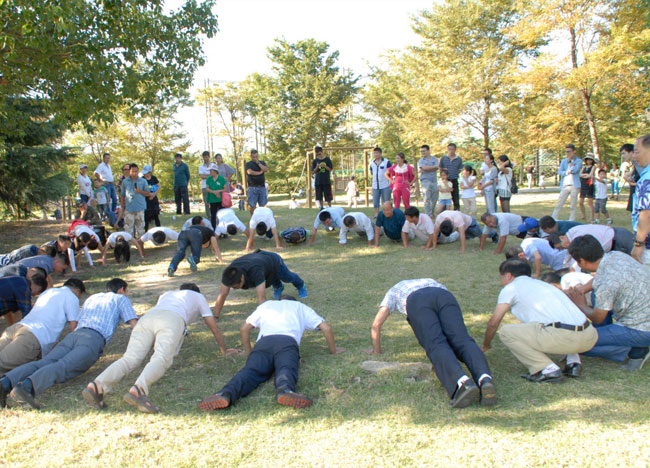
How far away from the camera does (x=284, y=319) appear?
4.32m

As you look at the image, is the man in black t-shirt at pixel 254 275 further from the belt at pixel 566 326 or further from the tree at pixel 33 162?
the tree at pixel 33 162

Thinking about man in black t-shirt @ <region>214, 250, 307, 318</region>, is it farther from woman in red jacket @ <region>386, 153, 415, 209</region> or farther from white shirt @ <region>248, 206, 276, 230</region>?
woman in red jacket @ <region>386, 153, 415, 209</region>

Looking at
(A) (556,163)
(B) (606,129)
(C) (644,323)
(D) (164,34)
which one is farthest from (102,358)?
(A) (556,163)

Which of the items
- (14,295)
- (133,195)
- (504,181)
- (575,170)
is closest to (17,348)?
(14,295)

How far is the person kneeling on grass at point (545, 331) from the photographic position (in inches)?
152

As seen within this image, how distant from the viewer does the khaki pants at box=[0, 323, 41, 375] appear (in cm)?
436

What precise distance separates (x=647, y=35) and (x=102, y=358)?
16916 millimetres

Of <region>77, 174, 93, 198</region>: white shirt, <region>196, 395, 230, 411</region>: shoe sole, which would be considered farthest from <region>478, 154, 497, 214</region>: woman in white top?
<region>77, 174, 93, 198</region>: white shirt

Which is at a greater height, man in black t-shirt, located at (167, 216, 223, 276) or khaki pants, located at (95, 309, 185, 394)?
man in black t-shirt, located at (167, 216, 223, 276)

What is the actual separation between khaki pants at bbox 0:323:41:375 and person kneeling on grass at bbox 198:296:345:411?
1.98 meters

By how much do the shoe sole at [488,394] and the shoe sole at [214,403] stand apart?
6.37 feet

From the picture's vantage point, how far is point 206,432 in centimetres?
337

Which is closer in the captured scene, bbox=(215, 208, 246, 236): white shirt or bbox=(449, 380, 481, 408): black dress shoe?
bbox=(449, 380, 481, 408): black dress shoe

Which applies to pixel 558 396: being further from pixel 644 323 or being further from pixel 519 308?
pixel 644 323
